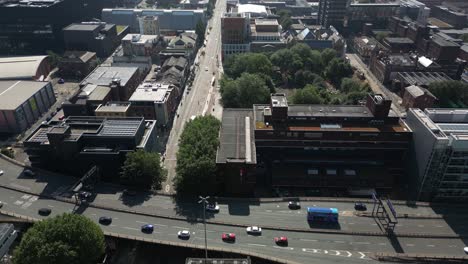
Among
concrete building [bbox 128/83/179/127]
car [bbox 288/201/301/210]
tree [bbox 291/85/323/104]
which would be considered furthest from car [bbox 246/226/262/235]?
tree [bbox 291/85/323/104]

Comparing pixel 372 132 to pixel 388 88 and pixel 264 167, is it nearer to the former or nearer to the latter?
pixel 264 167

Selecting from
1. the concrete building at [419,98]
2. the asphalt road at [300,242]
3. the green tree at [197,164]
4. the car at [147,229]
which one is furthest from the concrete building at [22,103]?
the concrete building at [419,98]

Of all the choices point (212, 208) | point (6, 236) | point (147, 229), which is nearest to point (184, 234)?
point (147, 229)

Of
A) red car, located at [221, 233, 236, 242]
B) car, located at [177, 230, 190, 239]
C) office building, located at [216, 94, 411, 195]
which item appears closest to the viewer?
red car, located at [221, 233, 236, 242]

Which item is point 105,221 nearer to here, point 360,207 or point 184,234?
point 184,234

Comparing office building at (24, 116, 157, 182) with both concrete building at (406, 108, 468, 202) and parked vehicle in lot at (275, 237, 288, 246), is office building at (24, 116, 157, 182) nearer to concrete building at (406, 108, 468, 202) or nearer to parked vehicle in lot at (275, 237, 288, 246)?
parked vehicle in lot at (275, 237, 288, 246)

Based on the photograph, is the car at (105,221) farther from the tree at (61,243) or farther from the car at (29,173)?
the car at (29,173)

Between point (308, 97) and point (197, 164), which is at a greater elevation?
point (197, 164)
